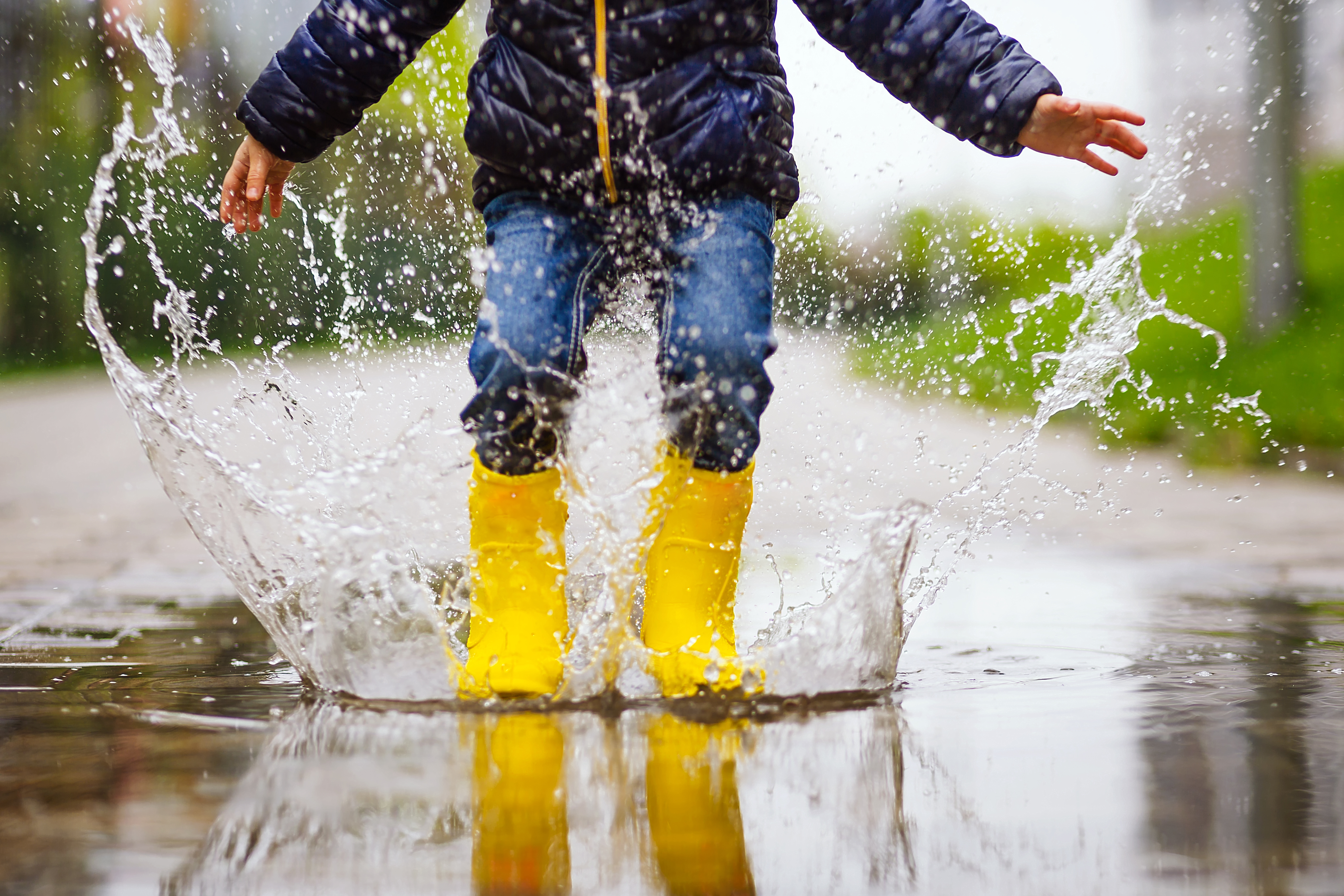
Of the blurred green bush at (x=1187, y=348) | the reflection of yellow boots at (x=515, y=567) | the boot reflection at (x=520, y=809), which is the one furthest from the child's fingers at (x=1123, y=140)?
the blurred green bush at (x=1187, y=348)

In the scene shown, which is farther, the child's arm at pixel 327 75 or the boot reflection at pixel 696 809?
the child's arm at pixel 327 75

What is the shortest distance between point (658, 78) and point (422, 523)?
92 cm

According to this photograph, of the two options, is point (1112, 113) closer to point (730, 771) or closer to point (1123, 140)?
point (1123, 140)

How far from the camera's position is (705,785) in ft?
4.93

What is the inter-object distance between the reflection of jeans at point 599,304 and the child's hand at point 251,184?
457 mm

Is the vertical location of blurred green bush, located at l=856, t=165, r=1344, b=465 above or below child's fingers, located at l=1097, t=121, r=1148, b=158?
above

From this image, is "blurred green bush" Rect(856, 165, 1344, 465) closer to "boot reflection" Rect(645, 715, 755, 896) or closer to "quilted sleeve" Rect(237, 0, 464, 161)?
"quilted sleeve" Rect(237, 0, 464, 161)

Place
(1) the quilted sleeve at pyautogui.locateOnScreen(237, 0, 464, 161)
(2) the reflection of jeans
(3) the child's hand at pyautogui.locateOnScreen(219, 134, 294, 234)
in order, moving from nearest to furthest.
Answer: (2) the reflection of jeans → (1) the quilted sleeve at pyautogui.locateOnScreen(237, 0, 464, 161) → (3) the child's hand at pyautogui.locateOnScreen(219, 134, 294, 234)

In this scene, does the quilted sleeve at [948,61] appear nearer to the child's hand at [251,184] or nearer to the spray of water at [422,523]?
the spray of water at [422,523]

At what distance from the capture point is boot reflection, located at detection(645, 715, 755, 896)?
122 centimetres

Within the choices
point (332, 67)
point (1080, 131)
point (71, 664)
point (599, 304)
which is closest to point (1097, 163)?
point (1080, 131)

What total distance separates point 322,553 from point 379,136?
12486mm

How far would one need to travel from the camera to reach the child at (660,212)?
2.00m

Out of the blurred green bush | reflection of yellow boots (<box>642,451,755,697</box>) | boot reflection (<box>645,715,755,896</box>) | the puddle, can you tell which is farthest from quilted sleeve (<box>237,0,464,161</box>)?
the blurred green bush
